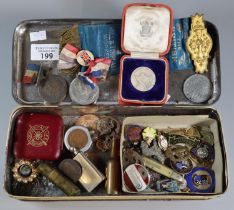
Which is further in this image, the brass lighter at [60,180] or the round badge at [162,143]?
the round badge at [162,143]

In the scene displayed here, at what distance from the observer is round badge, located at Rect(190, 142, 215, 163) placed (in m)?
1.56

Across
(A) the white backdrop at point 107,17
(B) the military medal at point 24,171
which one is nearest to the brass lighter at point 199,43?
(A) the white backdrop at point 107,17

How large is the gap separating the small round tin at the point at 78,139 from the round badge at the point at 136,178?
174mm

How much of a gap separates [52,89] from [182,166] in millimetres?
544

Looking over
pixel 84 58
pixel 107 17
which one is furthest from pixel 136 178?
pixel 107 17

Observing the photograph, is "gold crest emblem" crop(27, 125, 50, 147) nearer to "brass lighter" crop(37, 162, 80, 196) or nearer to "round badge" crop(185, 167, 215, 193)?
"brass lighter" crop(37, 162, 80, 196)

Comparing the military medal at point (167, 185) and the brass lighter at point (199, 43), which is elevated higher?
the brass lighter at point (199, 43)

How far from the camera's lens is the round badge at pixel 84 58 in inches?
61.6

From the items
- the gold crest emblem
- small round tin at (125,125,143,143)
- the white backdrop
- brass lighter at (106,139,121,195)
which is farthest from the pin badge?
the gold crest emblem

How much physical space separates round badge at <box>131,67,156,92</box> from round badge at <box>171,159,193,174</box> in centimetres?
29

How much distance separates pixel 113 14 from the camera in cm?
171

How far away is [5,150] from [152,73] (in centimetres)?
60

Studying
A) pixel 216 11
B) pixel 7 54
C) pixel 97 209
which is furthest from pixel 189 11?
pixel 97 209

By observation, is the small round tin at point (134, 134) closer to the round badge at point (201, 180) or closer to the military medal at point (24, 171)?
the round badge at point (201, 180)
